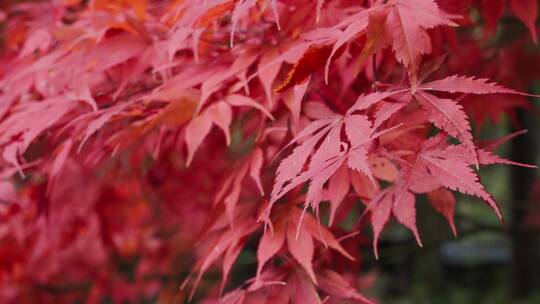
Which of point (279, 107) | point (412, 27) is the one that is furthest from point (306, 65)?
point (279, 107)

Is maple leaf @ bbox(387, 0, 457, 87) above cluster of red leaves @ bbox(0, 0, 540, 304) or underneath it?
above

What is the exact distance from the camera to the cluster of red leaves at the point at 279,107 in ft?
2.44

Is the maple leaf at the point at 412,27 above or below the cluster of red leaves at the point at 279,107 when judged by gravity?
above

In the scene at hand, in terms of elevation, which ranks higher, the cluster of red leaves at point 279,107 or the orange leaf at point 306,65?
the orange leaf at point 306,65

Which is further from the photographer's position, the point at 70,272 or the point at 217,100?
the point at 70,272

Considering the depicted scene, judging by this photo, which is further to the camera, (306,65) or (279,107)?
(279,107)

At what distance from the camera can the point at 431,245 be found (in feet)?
6.79

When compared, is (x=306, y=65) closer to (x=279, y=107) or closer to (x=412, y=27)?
(x=412, y=27)

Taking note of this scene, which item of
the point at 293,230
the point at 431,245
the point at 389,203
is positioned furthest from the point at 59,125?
the point at 431,245

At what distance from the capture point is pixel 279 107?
1081 millimetres

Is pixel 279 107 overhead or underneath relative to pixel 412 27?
underneath

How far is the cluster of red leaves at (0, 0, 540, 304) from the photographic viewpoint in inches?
29.3

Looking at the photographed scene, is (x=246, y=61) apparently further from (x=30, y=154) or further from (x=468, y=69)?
(x=30, y=154)

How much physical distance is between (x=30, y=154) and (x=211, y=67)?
89 centimetres
